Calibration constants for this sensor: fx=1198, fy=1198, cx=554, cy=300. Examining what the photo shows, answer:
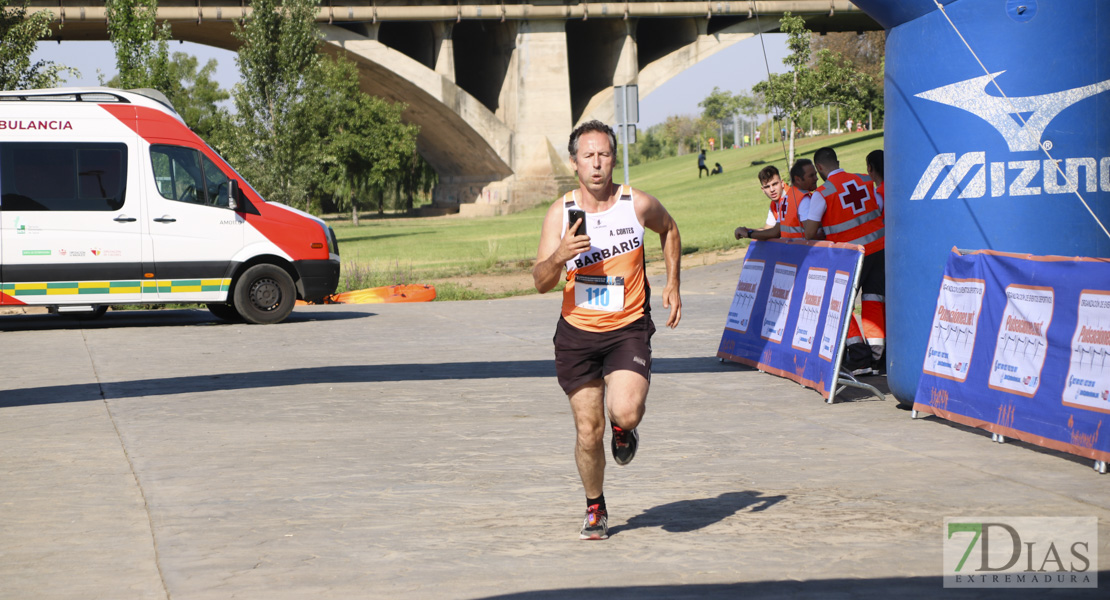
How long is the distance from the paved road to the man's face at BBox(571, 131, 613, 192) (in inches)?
61.0

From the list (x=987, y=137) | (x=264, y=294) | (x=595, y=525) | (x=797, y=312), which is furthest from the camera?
(x=264, y=294)

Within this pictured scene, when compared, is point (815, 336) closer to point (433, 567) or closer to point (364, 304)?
point (433, 567)

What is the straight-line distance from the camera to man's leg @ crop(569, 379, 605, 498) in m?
5.14

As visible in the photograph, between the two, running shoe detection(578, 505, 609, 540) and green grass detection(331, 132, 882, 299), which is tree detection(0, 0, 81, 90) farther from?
running shoe detection(578, 505, 609, 540)

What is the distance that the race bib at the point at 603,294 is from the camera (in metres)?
5.24

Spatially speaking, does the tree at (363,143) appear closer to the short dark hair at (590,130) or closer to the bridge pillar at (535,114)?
the bridge pillar at (535,114)

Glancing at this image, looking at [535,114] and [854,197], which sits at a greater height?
[535,114]

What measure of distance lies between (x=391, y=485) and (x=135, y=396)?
4146 millimetres

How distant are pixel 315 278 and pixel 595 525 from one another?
11669 millimetres

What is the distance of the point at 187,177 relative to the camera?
15.4m

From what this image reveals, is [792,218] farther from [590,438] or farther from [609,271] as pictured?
[590,438]

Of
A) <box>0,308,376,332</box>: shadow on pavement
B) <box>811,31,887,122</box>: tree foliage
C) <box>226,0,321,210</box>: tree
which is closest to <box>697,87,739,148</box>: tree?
<box>811,31,887,122</box>: tree foliage

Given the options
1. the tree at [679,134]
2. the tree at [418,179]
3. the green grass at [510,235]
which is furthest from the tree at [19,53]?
the tree at [679,134]

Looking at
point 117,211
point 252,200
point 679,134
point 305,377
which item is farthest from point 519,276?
point 679,134
